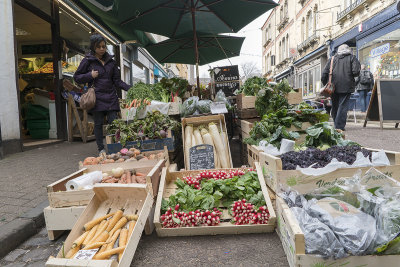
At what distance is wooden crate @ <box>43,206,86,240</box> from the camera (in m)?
2.49

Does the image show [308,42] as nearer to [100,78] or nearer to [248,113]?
[248,113]

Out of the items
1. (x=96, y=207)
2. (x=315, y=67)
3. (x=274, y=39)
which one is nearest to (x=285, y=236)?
(x=96, y=207)

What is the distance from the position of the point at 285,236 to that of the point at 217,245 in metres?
0.57

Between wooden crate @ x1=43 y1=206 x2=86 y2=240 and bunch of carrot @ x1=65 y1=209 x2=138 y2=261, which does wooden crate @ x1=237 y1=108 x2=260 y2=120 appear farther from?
wooden crate @ x1=43 y1=206 x2=86 y2=240

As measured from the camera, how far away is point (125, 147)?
13.7 ft

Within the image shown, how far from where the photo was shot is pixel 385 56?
42.0 ft

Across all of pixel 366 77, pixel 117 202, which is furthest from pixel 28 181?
pixel 366 77

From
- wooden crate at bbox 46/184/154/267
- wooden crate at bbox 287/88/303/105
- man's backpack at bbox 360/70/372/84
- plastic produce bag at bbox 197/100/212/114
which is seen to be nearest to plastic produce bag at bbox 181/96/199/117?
plastic produce bag at bbox 197/100/212/114

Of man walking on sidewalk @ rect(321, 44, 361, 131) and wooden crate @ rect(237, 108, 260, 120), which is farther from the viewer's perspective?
man walking on sidewalk @ rect(321, 44, 361, 131)

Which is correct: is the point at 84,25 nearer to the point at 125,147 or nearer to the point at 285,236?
the point at 125,147

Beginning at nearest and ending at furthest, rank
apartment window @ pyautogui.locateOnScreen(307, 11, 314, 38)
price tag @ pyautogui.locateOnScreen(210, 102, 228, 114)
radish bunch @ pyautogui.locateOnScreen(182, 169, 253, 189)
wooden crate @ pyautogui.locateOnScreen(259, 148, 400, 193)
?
wooden crate @ pyautogui.locateOnScreen(259, 148, 400, 193) → radish bunch @ pyautogui.locateOnScreen(182, 169, 253, 189) → price tag @ pyautogui.locateOnScreen(210, 102, 228, 114) → apartment window @ pyautogui.locateOnScreen(307, 11, 314, 38)

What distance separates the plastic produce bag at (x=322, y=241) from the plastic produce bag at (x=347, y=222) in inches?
2.4

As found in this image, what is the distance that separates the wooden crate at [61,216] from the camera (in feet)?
8.16

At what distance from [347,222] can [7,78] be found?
21.4 ft
